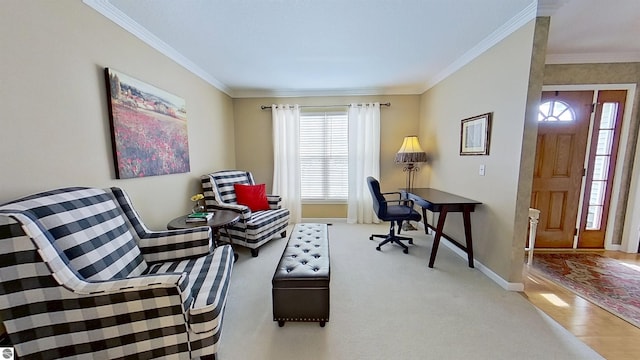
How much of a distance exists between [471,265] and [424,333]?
1349mm

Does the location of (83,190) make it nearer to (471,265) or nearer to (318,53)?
(318,53)

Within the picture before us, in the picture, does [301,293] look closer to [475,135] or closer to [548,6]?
[475,135]

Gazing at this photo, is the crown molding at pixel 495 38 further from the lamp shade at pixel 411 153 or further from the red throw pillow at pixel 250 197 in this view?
the red throw pillow at pixel 250 197

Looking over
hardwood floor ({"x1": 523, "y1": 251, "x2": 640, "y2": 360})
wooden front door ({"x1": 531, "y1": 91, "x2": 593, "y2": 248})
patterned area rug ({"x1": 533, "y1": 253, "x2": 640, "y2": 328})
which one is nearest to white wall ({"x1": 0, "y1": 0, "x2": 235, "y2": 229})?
hardwood floor ({"x1": 523, "y1": 251, "x2": 640, "y2": 360})

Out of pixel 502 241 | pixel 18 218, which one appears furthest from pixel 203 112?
pixel 502 241

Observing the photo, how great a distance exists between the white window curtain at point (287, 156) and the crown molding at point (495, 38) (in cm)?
243

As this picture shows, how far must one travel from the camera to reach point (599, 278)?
7.73 feet

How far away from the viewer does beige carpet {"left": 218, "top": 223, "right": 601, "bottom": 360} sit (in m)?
1.48

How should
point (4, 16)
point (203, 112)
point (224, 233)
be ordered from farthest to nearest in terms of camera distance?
point (203, 112) → point (224, 233) → point (4, 16)

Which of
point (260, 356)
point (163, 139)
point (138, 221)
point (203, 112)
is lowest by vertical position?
point (260, 356)

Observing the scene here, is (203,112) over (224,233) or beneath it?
over

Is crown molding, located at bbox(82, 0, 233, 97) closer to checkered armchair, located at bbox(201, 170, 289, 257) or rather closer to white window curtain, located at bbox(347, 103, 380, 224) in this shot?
checkered armchair, located at bbox(201, 170, 289, 257)

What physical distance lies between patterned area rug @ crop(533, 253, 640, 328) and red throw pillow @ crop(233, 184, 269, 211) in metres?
3.52

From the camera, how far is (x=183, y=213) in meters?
2.80
